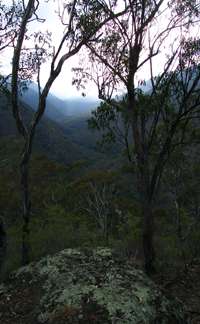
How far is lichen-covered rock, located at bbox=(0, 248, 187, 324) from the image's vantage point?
4207mm

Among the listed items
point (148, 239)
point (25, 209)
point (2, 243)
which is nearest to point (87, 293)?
point (2, 243)

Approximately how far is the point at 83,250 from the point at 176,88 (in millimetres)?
5419

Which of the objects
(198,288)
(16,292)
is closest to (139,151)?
(198,288)

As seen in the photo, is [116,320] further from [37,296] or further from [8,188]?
[8,188]

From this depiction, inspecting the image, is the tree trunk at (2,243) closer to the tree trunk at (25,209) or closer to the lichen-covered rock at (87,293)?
the lichen-covered rock at (87,293)

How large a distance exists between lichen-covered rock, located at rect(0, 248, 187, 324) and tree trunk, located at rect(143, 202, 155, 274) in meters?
3.67

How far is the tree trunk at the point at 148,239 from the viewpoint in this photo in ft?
28.9

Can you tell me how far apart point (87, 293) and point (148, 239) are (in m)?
4.65

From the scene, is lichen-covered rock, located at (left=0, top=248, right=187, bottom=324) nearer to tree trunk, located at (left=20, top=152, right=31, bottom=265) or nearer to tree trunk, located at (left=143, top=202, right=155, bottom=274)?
tree trunk, located at (left=20, top=152, right=31, bottom=265)

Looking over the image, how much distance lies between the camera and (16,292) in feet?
16.1

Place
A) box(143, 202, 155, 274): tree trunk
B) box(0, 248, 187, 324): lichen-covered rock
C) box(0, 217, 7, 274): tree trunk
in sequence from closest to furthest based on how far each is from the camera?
box(0, 248, 187, 324): lichen-covered rock
box(0, 217, 7, 274): tree trunk
box(143, 202, 155, 274): tree trunk

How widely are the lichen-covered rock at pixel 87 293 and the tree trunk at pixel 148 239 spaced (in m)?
3.67

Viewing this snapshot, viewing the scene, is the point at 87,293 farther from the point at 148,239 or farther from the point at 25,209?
the point at 148,239

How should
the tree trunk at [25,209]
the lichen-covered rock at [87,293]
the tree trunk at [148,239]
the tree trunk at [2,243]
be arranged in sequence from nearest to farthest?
1. the lichen-covered rock at [87,293]
2. the tree trunk at [2,243]
3. the tree trunk at [25,209]
4. the tree trunk at [148,239]
